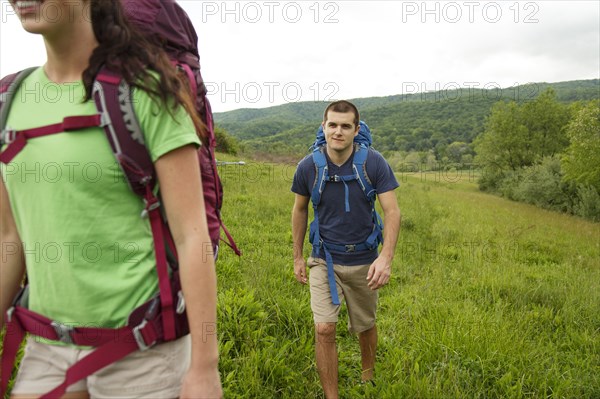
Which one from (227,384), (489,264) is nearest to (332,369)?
(227,384)

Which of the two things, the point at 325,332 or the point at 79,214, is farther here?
the point at 325,332

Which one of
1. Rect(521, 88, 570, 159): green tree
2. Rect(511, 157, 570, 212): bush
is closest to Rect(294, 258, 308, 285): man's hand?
Rect(511, 157, 570, 212): bush

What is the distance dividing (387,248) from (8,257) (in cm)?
250

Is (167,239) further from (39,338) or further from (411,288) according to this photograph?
(411,288)

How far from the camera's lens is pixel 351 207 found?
11.5 feet

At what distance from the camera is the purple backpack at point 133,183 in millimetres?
1158

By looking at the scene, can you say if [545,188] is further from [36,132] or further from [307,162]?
[36,132]

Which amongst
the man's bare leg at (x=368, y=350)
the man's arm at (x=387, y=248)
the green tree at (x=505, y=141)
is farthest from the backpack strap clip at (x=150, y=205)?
the green tree at (x=505, y=141)

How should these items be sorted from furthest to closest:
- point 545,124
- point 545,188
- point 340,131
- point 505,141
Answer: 1. point 505,141
2. point 545,124
3. point 545,188
4. point 340,131

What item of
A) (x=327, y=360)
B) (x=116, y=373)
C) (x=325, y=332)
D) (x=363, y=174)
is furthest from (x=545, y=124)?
(x=116, y=373)

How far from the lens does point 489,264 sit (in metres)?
7.09

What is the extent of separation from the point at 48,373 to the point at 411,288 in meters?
4.98

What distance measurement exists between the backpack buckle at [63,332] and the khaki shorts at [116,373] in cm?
3

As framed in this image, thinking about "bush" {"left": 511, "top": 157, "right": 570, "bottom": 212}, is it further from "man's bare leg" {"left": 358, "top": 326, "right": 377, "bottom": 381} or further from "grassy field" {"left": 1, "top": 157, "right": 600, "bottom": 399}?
"man's bare leg" {"left": 358, "top": 326, "right": 377, "bottom": 381}
